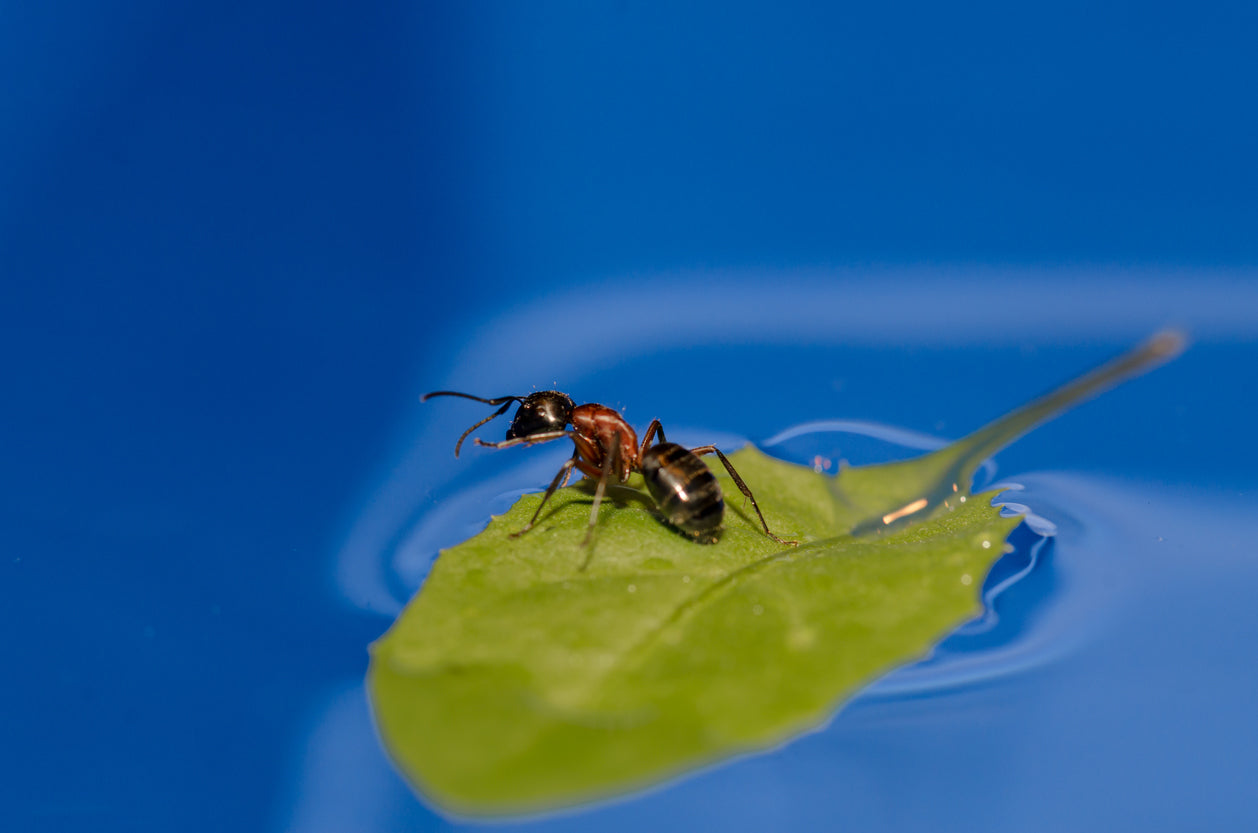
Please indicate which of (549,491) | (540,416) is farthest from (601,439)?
(549,491)

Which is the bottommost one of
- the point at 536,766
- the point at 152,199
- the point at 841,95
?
the point at 536,766

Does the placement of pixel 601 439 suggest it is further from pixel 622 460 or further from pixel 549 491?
pixel 549 491

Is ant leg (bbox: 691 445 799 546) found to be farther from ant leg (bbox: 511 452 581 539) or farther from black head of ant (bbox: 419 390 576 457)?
black head of ant (bbox: 419 390 576 457)

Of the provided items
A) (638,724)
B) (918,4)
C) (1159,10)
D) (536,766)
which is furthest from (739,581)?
(1159,10)

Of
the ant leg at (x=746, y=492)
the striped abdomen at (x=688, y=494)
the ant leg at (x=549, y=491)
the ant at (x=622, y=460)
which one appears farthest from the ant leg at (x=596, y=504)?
the ant leg at (x=746, y=492)

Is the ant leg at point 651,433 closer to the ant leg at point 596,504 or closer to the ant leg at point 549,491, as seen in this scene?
the ant leg at point 596,504

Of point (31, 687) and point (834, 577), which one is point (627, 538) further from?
point (31, 687)
